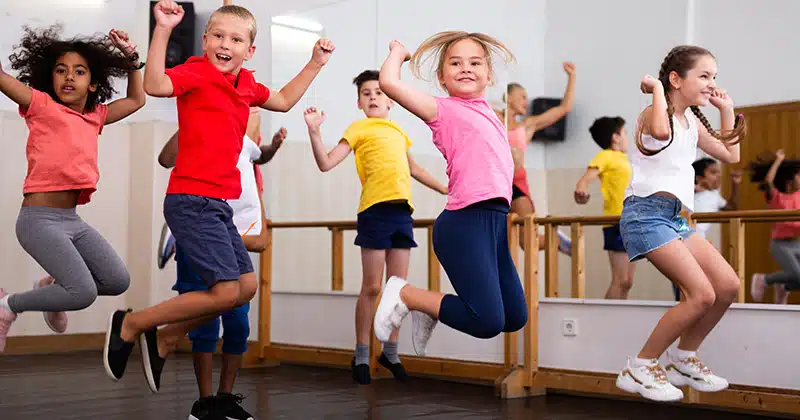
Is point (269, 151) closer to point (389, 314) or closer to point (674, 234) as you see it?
Answer: point (389, 314)

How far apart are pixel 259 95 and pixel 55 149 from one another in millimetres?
771

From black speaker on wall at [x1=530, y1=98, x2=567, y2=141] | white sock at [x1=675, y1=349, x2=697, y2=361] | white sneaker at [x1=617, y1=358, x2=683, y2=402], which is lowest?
white sneaker at [x1=617, y1=358, x2=683, y2=402]

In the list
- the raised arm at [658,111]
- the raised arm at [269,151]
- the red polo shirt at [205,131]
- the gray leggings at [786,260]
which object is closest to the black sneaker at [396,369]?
the raised arm at [269,151]

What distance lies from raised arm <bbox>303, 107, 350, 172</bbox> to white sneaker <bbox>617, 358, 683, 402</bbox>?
1.69m

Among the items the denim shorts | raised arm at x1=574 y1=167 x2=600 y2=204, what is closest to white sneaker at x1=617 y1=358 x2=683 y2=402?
the denim shorts

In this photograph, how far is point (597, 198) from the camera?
22.3ft

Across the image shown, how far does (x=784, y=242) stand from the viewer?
6133 millimetres

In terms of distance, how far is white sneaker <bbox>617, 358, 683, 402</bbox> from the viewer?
349cm

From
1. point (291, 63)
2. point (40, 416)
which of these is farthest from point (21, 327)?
point (40, 416)

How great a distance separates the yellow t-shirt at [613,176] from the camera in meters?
6.35

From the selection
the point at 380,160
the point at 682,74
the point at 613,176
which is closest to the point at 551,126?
the point at 613,176

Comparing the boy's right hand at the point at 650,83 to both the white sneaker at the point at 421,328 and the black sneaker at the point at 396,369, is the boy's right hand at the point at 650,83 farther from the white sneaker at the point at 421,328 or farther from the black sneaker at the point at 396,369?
the black sneaker at the point at 396,369

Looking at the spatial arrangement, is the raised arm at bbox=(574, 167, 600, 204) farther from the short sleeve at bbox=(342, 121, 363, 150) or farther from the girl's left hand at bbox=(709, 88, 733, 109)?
the girl's left hand at bbox=(709, 88, 733, 109)

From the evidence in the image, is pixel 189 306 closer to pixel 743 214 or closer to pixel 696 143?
pixel 696 143
